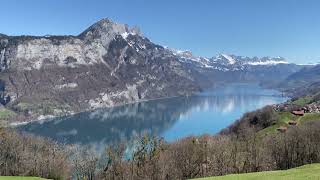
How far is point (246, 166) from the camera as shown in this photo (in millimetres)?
82438

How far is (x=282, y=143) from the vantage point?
295 ft

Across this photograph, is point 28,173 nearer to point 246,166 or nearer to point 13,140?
point 13,140

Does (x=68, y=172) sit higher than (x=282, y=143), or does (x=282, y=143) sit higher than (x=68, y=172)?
(x=282, y=143)

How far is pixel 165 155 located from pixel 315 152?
2654 cm

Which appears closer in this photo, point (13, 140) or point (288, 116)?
point (13, 140)

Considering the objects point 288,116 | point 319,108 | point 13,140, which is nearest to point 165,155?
point 13,140

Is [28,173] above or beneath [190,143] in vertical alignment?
beneath

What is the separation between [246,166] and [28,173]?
4058 centimetres

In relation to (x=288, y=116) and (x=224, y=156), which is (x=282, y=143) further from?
(x=288, y=116)

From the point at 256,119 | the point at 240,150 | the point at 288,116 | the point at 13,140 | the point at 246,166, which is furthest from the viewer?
the point at 256,119

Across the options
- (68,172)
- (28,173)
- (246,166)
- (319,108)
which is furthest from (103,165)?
(319,108)

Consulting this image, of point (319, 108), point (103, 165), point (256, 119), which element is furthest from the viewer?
point (319, 108)

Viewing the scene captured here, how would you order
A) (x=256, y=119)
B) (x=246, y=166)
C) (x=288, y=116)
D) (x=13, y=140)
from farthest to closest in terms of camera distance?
(x=256, y=119), (x=288, y=116), (x=13, y=140), (x=246, y=166)

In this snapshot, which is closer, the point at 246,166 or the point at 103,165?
the point at 246,166
